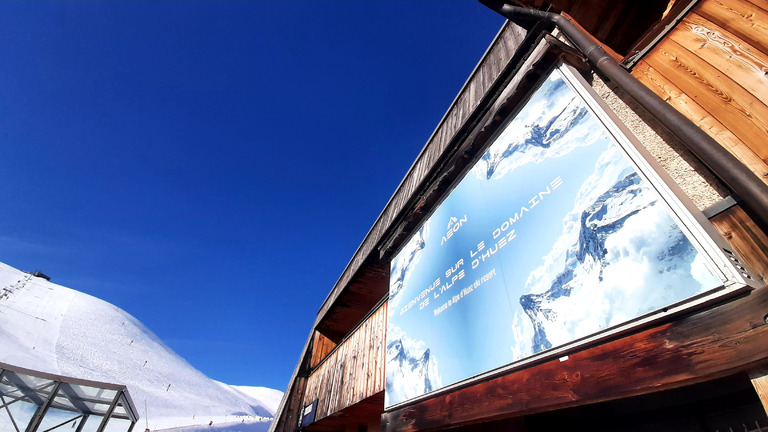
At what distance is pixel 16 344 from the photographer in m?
51.4

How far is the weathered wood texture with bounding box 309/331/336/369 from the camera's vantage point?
41.7 feet

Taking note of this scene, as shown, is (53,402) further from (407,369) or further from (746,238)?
(746,238)

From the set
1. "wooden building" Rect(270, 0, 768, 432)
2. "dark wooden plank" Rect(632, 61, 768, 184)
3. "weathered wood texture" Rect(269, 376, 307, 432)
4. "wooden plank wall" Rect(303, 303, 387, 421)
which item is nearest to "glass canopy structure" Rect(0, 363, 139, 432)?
"weathered wood texture" Rect(269, 376, 307, 432)

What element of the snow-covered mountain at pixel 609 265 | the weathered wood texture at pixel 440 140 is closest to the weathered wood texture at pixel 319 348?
the weathered wood texture at pixel 440 140

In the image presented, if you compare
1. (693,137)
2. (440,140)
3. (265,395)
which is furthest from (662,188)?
(265,395)

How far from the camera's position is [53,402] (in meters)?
8.21

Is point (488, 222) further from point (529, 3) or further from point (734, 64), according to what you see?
point (529, 3)

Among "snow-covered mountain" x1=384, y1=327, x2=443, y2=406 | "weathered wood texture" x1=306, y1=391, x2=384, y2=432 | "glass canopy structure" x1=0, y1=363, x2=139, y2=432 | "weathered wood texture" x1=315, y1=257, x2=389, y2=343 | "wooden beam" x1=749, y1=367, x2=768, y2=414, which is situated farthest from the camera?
"weathered wood texture" x1=315, y1=257, x2=389, y2=343

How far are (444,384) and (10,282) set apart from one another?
122803 mm

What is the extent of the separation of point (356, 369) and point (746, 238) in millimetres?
6558

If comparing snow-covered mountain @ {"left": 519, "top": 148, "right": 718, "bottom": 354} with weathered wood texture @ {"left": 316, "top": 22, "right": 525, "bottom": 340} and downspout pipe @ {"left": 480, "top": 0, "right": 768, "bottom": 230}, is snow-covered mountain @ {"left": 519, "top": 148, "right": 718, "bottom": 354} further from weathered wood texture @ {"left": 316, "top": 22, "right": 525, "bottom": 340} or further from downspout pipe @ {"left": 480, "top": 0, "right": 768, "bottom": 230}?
weathered wood texture @ {"left": 316, "top": 22, "right": 525, "bottom": 340}

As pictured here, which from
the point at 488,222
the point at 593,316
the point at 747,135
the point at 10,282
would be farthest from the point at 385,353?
the point at 10,282

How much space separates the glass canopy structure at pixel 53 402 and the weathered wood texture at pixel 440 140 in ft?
22.2

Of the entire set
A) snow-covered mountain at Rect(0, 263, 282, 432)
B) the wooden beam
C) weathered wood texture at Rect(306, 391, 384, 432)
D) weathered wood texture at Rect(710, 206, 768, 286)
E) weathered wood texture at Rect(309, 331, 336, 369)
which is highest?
snow-covered mountain at Rect(0, 263, 282, 432)
